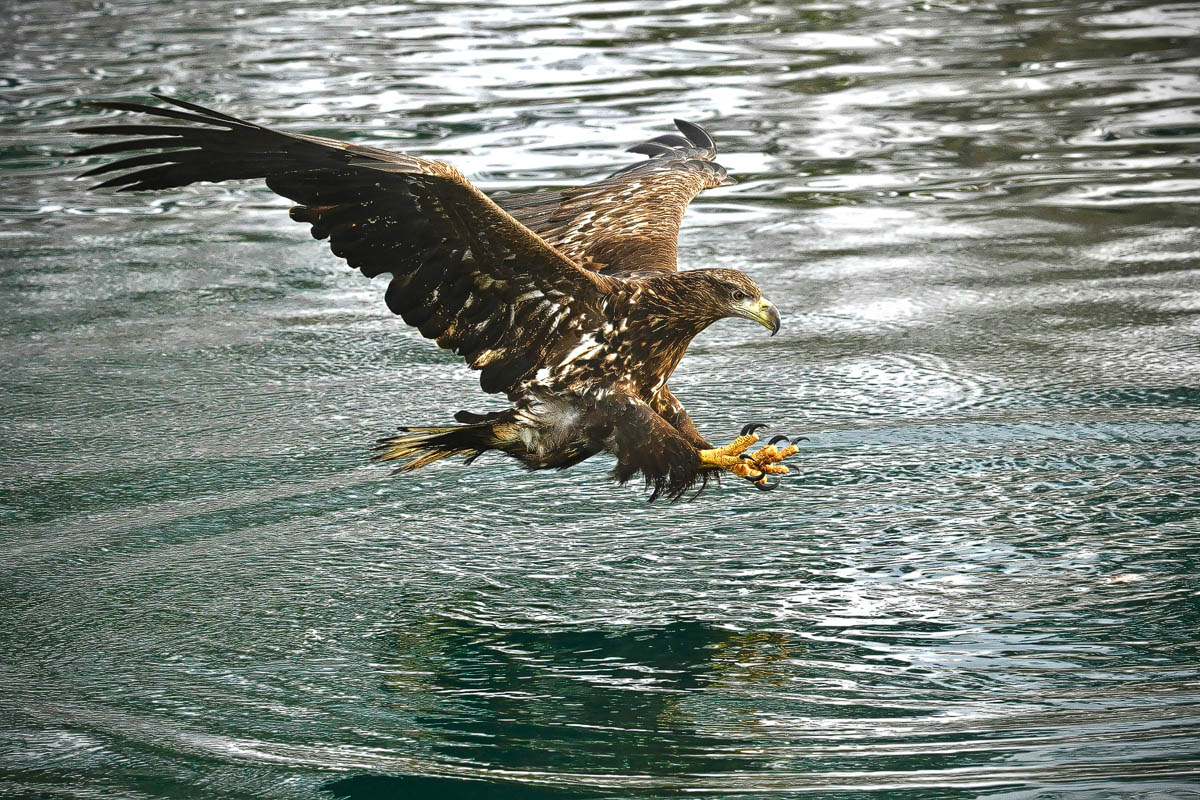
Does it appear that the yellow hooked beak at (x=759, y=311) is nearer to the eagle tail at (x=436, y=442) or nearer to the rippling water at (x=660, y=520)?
the rippling water at (x=660, y=520)

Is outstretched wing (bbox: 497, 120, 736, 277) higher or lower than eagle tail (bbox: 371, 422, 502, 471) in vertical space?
higher

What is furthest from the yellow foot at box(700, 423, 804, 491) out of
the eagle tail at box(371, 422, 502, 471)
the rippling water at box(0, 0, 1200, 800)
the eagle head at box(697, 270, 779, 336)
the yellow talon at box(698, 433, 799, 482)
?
the eagle tail at box(371, 422, 502, 471)

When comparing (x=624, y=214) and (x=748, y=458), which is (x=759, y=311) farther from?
(x=624, y=214)

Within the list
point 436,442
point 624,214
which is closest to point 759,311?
point 436,442

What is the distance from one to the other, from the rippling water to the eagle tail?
1.04 ft

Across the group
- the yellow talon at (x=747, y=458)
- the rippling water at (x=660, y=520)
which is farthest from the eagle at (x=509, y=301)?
the rippling water at (x=660, y=520)

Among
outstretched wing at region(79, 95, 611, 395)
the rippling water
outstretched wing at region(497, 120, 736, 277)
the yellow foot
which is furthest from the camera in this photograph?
outstretched wing at region(497, 120, 736, 277)

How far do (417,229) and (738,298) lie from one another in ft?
3.54

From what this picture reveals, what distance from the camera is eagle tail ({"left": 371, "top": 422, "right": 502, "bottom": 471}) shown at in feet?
15.4

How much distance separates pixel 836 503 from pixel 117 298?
427 centimetres

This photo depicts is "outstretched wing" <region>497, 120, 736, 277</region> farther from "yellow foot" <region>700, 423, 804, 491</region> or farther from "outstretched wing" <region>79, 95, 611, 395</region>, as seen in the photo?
"yellow foot" <region>700, 423, 804, 491</region>

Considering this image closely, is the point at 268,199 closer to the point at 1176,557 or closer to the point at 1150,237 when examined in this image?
the point at 1150,237

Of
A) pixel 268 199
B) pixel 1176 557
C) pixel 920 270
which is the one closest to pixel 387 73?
pixel 268 199

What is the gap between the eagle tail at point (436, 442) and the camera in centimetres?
468
